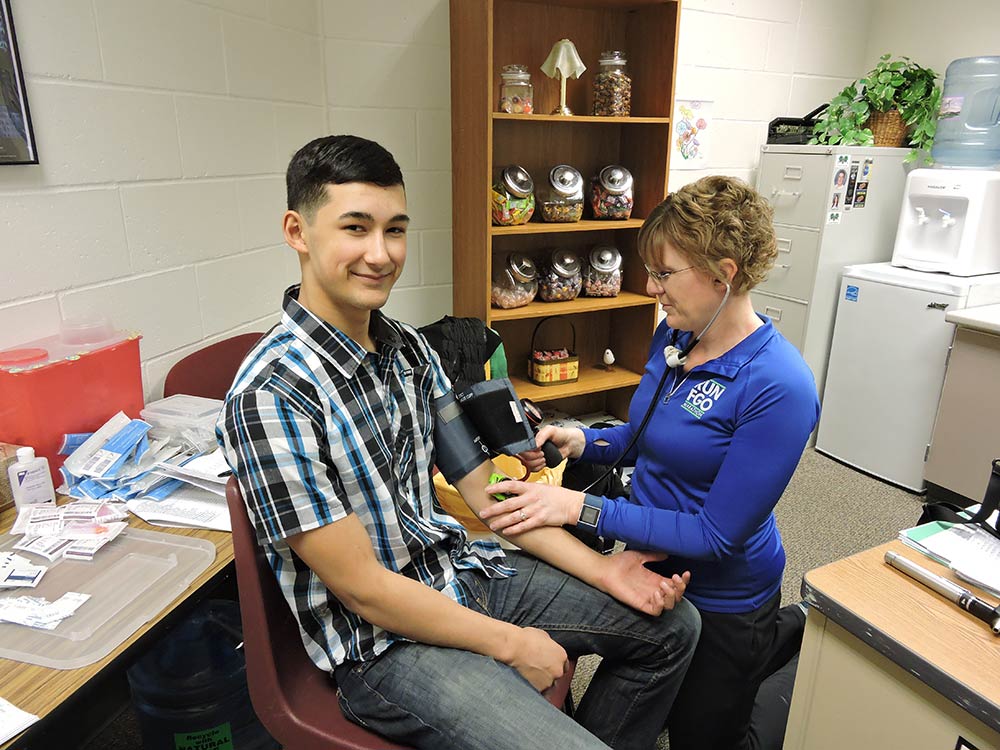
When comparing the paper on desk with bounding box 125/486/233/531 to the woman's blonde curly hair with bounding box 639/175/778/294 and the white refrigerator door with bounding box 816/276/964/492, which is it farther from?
the white refrigerator door with bounding box 816/276/964/492

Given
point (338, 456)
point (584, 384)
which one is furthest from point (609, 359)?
point (338, 456)

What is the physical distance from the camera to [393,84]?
8.70 ft

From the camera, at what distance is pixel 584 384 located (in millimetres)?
3070

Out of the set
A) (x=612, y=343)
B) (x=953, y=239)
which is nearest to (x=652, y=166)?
(x=612, y=343)

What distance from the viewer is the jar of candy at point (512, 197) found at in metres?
2.66

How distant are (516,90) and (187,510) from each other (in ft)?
6.55

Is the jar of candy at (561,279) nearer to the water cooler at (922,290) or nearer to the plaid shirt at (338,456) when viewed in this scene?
the water cooler at (922,290)

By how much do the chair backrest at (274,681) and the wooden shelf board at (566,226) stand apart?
1757 mm

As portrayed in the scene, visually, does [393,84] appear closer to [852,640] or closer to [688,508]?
[688,508]

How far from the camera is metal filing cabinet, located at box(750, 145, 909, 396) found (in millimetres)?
3102

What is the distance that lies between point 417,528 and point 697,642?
0.60 m

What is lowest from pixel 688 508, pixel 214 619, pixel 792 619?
pixel 214 619

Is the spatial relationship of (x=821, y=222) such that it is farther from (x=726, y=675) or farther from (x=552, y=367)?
(x=726, y=675)

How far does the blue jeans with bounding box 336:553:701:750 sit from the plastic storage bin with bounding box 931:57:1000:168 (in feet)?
9.37
